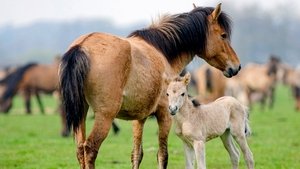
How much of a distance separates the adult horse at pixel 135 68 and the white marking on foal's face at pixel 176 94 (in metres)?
0.30

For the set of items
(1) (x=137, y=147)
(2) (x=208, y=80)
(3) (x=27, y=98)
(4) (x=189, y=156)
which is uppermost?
(4) (x=189, y=156)

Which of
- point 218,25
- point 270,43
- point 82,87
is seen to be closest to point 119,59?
point 82,87

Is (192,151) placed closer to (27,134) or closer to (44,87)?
(27,134)

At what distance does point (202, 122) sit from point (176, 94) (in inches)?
26.6

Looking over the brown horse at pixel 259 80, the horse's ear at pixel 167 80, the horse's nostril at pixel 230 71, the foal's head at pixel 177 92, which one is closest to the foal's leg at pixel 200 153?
the foal's head at pixel 177 92

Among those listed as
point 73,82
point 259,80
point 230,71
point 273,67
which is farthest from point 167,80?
point 273,67

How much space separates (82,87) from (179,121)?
1.59m

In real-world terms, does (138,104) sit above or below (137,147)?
above

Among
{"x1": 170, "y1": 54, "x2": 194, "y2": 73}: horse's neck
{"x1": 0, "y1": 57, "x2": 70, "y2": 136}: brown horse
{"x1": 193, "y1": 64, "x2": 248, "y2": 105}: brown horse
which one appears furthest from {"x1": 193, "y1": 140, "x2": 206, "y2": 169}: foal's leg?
{"x1": 0, "y1": 57, "x2": 70, "y2": 136}: brown horse

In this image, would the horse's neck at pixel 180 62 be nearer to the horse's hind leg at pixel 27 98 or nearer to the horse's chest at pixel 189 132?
the horse's chest at pixel 189 132

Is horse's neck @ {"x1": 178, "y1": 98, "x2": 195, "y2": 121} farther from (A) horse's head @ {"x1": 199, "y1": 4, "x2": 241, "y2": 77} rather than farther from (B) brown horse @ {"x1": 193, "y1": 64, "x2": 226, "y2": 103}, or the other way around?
(B) brown horse @ {"x1": 193, "y1": 64, "x2": 226, "y2": 103}

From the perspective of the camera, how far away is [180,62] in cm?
1042

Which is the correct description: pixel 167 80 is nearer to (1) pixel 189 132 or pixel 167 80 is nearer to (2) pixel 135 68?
(2) pixel 135 68

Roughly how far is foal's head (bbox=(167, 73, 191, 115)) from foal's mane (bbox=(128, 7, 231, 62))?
0.93 meters
